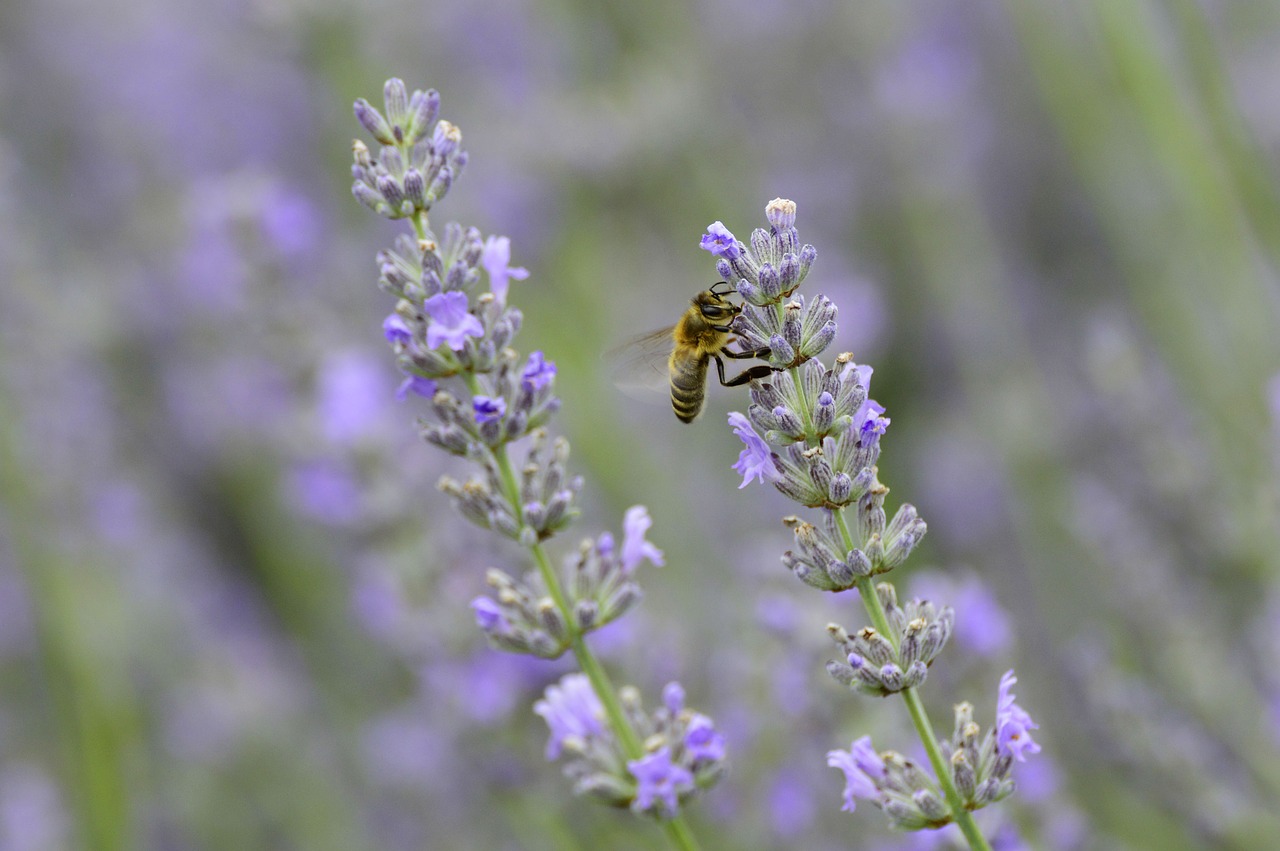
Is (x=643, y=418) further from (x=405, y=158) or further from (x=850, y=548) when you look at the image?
(x=850, y=548)

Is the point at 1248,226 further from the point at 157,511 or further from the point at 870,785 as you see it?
the point at 157,511

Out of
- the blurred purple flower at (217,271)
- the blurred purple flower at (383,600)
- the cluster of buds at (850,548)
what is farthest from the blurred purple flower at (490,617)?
the blurred purple flower at (217,271)

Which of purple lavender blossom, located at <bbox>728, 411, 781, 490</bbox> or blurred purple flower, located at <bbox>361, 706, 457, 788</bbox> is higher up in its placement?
blurred purple flower, located at <bbox>361, 706, 457, 788</bbox>

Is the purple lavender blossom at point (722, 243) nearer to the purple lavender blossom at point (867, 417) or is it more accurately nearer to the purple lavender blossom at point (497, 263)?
the purple lavender blossom at point (867, 417)

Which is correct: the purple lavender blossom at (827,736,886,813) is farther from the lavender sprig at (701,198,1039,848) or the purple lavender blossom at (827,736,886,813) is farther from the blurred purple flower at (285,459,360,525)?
the blurred purple flower at (285,459,360,525)

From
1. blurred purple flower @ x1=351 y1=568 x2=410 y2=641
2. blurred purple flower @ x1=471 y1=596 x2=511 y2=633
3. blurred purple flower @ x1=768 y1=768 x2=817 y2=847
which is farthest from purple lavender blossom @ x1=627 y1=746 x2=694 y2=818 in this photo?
blurred purple flower @ x1=351 y1=568 x2=410 y2=641

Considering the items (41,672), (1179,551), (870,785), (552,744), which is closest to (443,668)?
(552,744)
